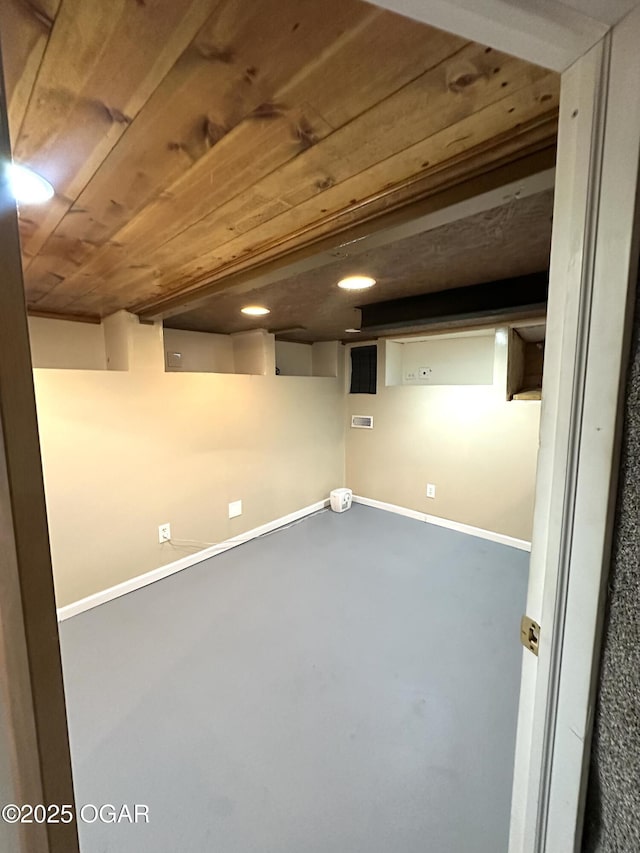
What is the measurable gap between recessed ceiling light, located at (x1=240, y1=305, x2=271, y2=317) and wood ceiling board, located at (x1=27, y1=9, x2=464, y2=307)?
3.78 feet

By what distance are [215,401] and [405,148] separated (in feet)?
8.11

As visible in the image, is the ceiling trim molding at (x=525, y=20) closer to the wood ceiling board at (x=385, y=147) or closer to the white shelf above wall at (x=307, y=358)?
the wood ceiling board at (x=385, y=147)

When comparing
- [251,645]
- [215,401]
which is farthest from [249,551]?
[215,401]

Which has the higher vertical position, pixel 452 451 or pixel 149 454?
pixel 149 454

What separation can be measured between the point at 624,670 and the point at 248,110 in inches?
47.4

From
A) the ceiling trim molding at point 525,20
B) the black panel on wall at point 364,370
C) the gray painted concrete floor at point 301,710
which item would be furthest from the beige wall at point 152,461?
the ceiling trim molding at point 525,20

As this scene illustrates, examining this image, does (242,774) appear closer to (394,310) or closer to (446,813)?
(446,813)

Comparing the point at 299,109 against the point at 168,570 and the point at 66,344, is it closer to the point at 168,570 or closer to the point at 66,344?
the point at 66,344

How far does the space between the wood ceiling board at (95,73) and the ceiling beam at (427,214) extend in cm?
63

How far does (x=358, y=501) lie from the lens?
426cm

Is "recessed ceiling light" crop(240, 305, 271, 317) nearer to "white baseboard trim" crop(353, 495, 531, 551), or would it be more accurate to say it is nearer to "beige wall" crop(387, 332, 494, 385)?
"beige wall" crop(387, 332, 494, 385)

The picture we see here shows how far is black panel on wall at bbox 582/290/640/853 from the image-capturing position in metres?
0.55

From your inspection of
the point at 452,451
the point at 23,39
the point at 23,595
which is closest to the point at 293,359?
the point at 452,451

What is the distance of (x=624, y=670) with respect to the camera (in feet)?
1.86
